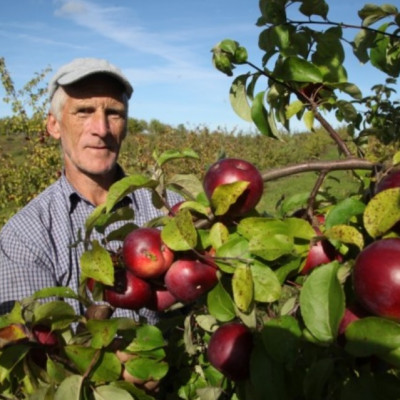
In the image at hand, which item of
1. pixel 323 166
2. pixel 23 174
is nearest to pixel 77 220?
pixel 323 166

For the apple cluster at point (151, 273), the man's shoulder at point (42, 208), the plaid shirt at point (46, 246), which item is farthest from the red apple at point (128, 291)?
the man's shoulder at point (42, 208)

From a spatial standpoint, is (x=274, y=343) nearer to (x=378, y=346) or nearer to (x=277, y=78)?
(x=378, y=346)

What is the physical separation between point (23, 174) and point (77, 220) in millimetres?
3810

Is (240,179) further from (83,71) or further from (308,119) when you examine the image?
(83,71)

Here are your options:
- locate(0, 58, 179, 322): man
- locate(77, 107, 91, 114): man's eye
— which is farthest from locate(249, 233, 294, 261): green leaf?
locate(77, 107, 91, 114): man's eye

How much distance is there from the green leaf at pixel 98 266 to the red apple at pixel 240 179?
18cm

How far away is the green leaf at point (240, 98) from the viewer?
1015 millimetres

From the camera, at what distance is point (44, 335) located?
2.58 ft

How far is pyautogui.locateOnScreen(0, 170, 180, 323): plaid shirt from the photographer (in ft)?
5.66

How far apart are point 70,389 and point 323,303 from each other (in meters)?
0.40

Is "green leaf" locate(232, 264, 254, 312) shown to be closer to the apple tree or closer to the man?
the apple tree

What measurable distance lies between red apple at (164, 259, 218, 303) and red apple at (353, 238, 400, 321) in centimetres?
23

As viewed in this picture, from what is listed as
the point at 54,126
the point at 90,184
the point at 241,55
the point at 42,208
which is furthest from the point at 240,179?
the point at 54,126

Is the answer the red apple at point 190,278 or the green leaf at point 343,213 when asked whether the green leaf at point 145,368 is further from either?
the green leaf at point 343,213
